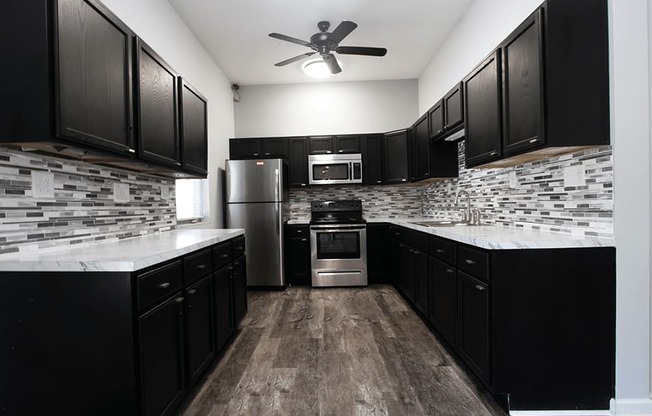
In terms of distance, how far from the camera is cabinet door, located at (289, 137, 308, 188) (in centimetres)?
461

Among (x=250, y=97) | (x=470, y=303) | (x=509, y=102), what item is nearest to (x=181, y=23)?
(x=250, y=97)

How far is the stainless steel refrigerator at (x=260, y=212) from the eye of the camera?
4.16 m

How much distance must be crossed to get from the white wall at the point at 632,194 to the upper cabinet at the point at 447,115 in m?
1.15

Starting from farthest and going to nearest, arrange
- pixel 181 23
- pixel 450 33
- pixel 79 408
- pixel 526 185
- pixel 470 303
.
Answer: pixel 450 33
pixel 181 23
pixel 526 185
pixel 470 303
pixel 79 408

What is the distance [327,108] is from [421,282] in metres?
3.02

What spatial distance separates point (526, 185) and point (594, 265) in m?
0.82

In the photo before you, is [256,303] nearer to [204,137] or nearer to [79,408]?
[204,137]

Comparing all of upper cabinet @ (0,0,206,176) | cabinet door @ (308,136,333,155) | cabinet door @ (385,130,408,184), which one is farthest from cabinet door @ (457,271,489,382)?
cabinet door @ (308,136,333,155)

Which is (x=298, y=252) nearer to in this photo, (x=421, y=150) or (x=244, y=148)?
(x=244, y=148)

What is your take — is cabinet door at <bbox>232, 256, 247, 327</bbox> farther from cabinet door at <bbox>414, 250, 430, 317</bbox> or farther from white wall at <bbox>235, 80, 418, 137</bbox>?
white wall at <bbox>235, 80, 418, 137</bbox>

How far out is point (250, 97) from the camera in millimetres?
4898

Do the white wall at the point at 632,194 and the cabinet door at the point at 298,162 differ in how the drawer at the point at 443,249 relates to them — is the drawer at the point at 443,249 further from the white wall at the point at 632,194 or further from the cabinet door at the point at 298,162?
the cabinet door at the point at 298,162

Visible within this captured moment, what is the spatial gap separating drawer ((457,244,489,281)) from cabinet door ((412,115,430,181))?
1.74m

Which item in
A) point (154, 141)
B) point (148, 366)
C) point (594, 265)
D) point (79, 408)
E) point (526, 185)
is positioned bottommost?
point (79, 408)
